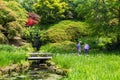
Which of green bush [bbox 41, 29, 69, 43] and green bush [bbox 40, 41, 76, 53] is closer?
green bush [bbox 40, 41, 76, 53]

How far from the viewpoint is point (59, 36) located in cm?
2870

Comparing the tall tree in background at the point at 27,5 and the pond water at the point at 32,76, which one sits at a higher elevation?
the pond water at the point at 32,76

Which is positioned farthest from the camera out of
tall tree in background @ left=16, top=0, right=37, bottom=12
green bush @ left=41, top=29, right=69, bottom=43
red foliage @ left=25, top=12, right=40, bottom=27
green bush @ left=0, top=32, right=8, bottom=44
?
tall tree in background @ left=16, top=0, right=37, bottom=12

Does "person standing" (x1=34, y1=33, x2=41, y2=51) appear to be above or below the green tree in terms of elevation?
below

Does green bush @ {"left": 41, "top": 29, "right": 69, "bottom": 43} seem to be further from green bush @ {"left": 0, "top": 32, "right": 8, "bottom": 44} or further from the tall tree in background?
the tall tree in background

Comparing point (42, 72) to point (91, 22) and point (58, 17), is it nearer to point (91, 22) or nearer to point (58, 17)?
point (91, 22)

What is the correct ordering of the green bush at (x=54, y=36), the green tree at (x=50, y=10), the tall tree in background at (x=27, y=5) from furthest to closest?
the tall tree in background at (x=27, y=5)
the green tree at (x=50, y=10)
the green bush at (x=54, y=36)

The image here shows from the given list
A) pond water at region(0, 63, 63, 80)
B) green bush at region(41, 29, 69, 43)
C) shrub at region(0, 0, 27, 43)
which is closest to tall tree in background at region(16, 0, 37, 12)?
green bush at region(41, 29, 69, 43)

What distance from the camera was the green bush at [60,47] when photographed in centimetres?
2552

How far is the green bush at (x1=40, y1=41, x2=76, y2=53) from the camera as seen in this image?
25.5 metres

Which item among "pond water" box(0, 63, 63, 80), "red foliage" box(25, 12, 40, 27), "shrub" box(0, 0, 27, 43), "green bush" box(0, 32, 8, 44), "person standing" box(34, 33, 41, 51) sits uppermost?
"pond water" box(0, 63, 63, 80)

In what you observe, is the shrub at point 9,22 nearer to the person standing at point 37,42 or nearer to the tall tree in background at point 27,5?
the person standing at point 37,42

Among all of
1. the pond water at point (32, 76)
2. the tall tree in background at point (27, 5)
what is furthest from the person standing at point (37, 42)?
the pond water at point (32, 76)

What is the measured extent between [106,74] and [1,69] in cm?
625
